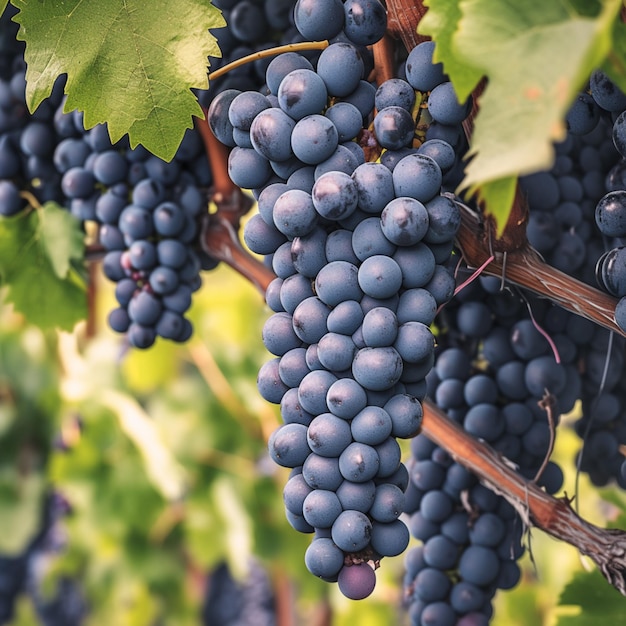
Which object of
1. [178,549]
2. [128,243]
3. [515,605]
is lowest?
[178,549]

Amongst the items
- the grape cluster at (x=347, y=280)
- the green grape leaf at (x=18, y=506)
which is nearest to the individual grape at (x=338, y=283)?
the grape cluster at (x=347, y=280)

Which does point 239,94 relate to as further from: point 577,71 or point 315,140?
point 577,71

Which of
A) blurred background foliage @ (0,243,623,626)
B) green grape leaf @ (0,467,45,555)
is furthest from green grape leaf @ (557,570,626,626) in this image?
green grape leaf @ (0,467,45,555)

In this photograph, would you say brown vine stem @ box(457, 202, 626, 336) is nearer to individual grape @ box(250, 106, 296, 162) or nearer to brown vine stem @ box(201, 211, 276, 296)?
individual grape @ box(250, 106, 296, 162)

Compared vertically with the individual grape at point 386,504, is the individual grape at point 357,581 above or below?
below

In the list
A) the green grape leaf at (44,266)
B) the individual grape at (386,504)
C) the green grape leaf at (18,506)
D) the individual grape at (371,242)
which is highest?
the individual grape at (371,242)

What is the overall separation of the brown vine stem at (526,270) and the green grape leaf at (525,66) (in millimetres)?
190

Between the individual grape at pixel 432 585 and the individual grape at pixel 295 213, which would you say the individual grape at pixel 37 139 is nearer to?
the individual grape at pixel 295 213

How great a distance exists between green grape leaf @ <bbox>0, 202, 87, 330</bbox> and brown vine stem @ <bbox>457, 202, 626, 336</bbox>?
411mm

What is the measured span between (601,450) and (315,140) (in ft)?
1.50

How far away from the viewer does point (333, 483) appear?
481mm

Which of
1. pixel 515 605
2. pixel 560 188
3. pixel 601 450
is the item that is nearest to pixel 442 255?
pixel 560 188

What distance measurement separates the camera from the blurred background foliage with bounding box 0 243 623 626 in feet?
4.77

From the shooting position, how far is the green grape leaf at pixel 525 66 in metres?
0.34
